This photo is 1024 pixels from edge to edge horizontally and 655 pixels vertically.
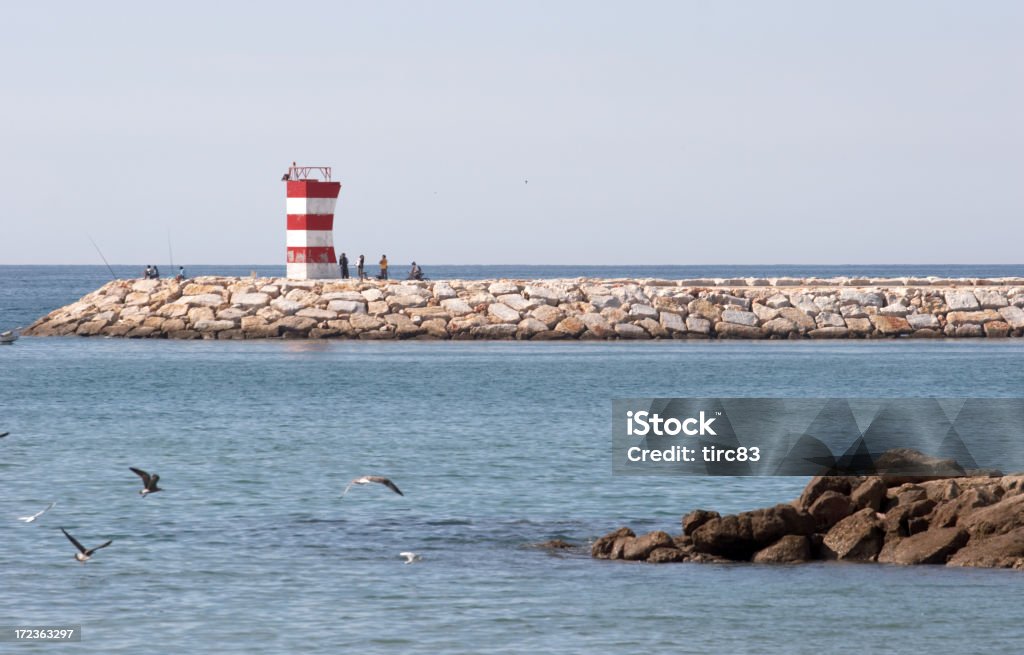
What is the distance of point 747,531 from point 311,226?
119 feet

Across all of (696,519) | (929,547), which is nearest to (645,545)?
(696,519)

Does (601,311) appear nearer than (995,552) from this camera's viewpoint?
No

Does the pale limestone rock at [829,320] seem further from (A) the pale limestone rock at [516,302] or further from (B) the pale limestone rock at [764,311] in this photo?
(A) the pale limestone rock at [516,302]

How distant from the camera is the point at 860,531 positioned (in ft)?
55.1

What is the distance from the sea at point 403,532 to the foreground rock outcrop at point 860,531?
0.32 metres

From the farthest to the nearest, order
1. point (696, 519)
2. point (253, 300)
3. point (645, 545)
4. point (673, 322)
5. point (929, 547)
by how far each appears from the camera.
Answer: point (253, 300) < point (673, 322) < point (696, 519) < point (645, 545) < point (929, 547)

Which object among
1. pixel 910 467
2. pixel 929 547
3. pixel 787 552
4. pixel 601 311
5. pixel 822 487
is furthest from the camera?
pixel 601 311

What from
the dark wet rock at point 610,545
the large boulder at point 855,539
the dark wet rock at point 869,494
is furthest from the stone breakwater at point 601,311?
the large boulder at point 855,539

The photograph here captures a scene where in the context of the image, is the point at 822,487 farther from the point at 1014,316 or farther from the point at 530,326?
the point at 1014,316

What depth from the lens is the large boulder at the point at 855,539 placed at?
54.6ft

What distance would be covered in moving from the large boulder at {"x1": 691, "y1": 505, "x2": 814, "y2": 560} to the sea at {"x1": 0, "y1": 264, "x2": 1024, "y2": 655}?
39cm

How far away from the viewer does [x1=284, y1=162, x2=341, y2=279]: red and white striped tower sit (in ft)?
166

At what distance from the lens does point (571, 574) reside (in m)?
16.3

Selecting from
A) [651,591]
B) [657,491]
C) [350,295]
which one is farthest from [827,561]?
[350,295]
